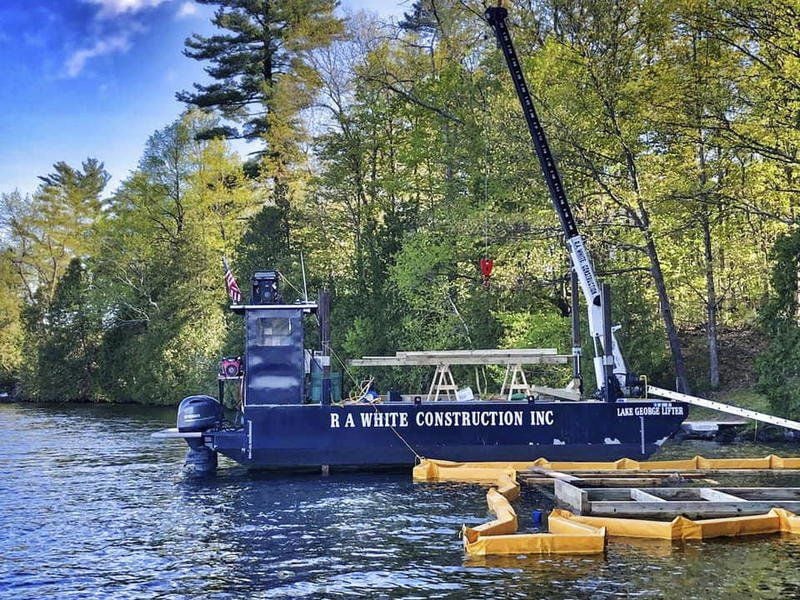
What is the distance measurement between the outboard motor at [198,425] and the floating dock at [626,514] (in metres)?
6.98

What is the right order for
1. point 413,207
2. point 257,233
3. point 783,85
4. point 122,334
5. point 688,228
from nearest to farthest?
point 783,85 < point 688,228 < point 413,207 < point 257,233 < point 122,334

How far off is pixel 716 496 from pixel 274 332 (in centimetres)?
1009

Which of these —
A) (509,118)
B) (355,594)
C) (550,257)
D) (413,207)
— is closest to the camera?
(355,594)

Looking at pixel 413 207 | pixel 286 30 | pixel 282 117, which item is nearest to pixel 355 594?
pixel 413 207

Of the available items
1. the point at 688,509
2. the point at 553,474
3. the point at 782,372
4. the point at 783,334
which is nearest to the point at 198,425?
the point at 553,474

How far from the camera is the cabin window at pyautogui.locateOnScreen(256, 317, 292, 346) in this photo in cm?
1905

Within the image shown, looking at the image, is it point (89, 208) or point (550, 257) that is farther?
point (89, 208)

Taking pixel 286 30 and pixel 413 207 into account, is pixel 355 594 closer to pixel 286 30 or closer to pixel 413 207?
pixel 413 207

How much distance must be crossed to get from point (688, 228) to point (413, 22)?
2056 centimetres

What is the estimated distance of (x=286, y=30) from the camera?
45.3 m

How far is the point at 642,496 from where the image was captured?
13.9 metres

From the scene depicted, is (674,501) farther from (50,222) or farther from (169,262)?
(50,222)

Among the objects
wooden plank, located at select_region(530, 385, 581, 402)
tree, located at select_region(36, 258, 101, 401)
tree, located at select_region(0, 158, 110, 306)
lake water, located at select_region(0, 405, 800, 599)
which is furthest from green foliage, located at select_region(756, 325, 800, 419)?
tree, located at select_region(0, 158, 110, 306)

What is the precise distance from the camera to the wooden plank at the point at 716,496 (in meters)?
13.5
